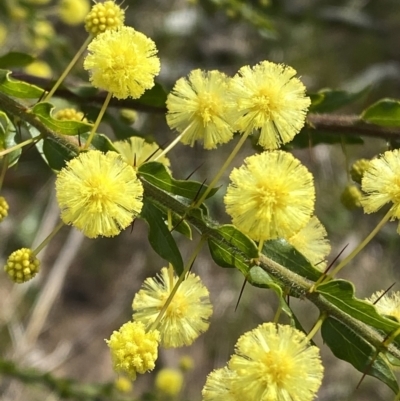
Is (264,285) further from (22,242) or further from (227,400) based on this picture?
(22,242)

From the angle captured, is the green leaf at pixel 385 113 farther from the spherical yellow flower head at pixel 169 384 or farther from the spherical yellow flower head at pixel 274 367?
the spherical yellow flower head at pixel 169 384

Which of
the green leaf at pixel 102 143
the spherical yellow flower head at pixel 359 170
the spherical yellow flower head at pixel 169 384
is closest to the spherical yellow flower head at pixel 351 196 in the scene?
the spherical yellow flower head at pixel 359 170

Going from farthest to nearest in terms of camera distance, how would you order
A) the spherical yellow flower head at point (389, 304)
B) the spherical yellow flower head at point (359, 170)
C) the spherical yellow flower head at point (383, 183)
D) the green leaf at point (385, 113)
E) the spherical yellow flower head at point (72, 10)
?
the spherical yellow flower head at point (72, 10) → the spherical yellow flower head at point (359, 170) → the green leaf at point (385, 113) → the spherical yellow flower head at point (389, 304) → the spherical yellow flower head at point (383, 183)

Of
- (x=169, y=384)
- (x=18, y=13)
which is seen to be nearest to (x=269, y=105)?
(x=169, y=384)

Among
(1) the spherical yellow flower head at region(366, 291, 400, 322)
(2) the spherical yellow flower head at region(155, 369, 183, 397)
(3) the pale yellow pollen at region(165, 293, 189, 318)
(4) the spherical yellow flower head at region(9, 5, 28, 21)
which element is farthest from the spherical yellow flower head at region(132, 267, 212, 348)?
(4) the spherical yellow flower head at region(9, 5, 28, 21)

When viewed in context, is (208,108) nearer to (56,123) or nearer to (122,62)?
(122,62)

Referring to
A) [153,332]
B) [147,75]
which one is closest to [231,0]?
[147,75]
